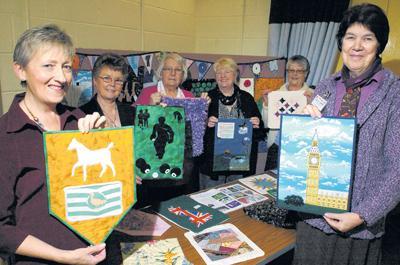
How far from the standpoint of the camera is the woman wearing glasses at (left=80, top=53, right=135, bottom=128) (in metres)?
2.17

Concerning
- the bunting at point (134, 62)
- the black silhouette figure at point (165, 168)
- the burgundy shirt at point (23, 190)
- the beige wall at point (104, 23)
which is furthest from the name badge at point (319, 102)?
the beige wall at point (104, 23)

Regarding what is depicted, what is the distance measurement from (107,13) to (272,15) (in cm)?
213

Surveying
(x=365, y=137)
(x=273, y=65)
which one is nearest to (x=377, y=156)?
(x=365, y=137)

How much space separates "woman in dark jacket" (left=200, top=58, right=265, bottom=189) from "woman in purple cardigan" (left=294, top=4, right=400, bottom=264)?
54.1 inches

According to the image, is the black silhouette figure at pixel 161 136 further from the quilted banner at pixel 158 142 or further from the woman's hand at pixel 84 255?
the woman's hand at pixel 84 255

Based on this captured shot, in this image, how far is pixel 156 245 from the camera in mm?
1566

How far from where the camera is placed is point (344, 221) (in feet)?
4.33

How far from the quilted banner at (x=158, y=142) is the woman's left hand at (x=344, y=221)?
1053 millimetres

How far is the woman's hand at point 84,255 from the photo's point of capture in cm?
107

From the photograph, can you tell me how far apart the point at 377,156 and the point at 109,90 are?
5.46 ft

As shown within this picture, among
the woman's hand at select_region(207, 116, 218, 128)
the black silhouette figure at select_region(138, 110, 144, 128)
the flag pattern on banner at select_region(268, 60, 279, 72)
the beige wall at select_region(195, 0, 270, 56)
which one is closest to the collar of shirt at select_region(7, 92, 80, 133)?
the black silhouette figure at select_region(138, 110, 144, 128)

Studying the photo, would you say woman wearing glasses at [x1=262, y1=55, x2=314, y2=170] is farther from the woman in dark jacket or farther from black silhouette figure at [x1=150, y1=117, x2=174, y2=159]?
black silhouette figure at [x1=150, y1=117, x2=174, y2=159]

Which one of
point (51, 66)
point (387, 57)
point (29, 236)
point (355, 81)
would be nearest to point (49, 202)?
point (29, 236)

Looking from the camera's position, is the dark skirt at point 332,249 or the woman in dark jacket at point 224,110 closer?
the dark skirt at point 332,249
